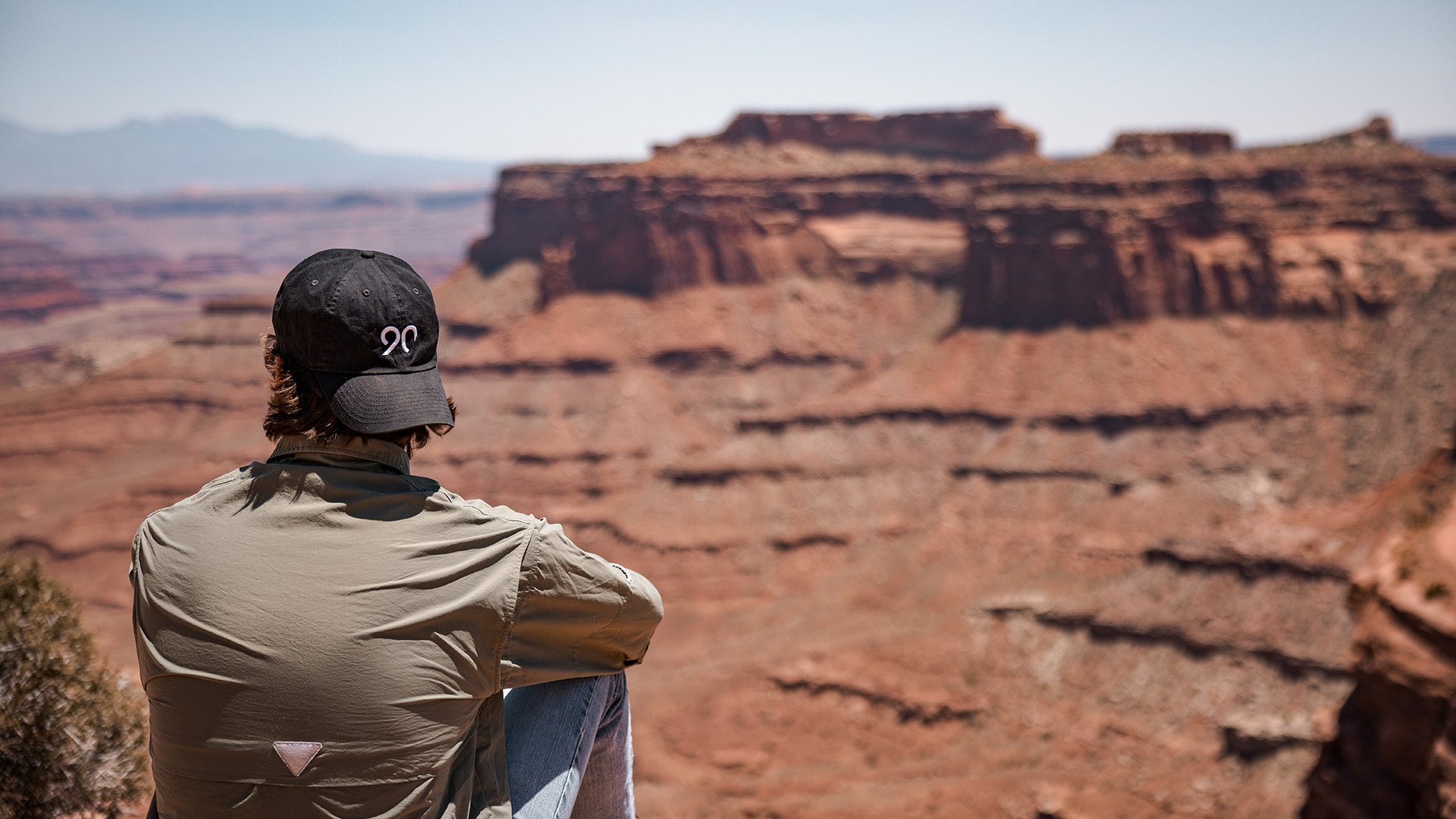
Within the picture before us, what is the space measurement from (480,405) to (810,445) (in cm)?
2394

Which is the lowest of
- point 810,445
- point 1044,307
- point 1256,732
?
point 1256,732

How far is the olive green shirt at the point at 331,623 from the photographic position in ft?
12.0

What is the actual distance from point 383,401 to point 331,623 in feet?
2.42

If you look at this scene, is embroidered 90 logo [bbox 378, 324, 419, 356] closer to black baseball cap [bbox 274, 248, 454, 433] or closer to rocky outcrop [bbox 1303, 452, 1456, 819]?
black baseball cap [bbox 274, 248, 454, 433]

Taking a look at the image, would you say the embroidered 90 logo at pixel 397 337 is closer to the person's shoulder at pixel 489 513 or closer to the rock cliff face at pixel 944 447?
the person's shoulder at pixel 489 513

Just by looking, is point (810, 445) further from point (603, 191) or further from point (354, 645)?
point (354, 645)

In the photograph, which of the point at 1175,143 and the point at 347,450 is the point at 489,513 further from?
the point at 1175,143

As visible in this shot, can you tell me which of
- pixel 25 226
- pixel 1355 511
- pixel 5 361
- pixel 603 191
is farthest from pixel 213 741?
pixel 25 226

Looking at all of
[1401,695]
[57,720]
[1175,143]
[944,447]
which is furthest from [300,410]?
[1175,143]

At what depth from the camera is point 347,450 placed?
3.89 meters

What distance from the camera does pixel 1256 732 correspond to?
3594cm

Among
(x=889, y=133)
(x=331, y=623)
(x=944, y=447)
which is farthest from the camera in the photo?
(x=889, y=133)

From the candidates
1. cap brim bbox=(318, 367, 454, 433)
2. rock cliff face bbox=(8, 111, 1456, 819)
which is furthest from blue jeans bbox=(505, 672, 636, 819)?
rock cliff face bbox=(8, 111, 1456, 819)

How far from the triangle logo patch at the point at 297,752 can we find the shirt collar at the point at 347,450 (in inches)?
35.3
